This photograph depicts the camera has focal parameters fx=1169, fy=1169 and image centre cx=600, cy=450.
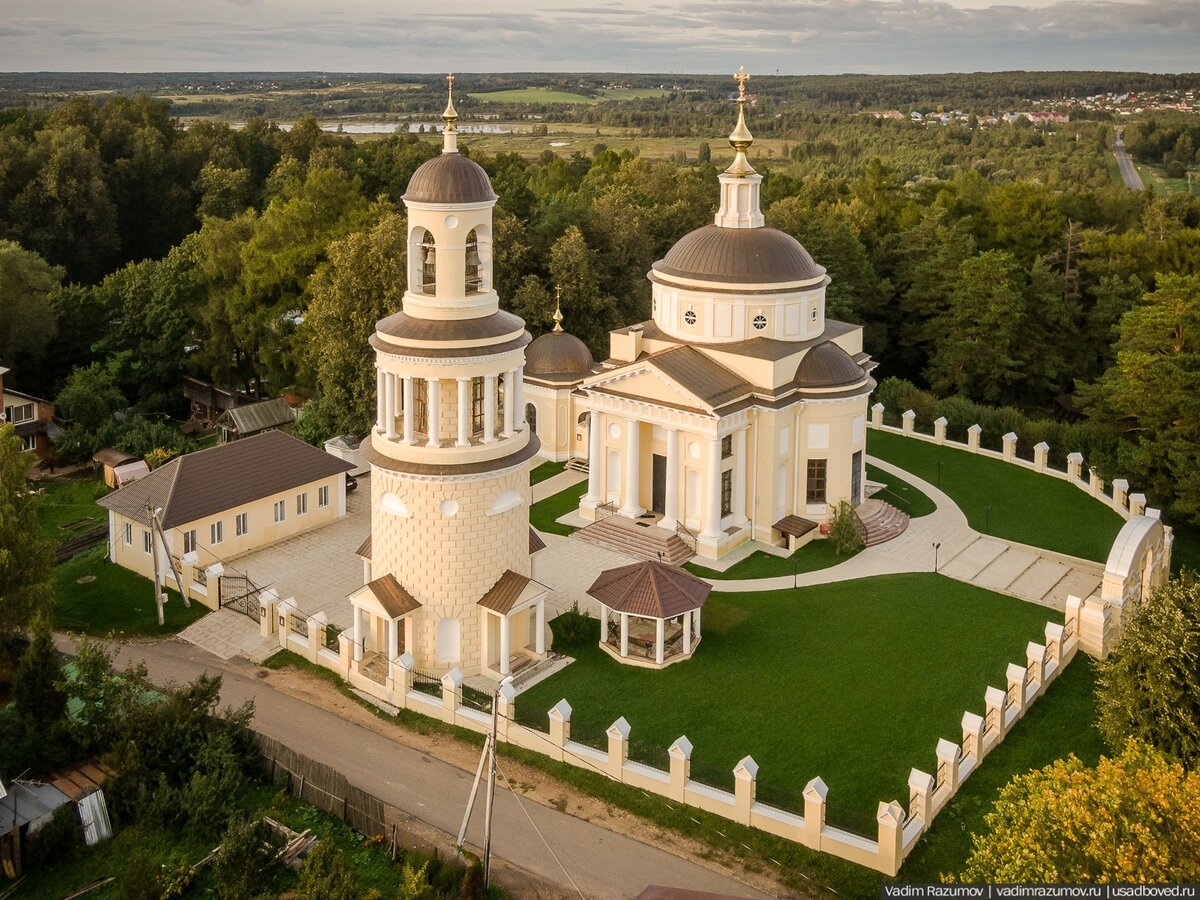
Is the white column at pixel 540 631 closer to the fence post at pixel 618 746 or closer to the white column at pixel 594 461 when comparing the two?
the fence post at pixel 618 746

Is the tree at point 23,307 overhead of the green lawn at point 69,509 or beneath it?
overhead

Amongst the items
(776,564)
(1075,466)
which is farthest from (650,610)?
(1075,466)

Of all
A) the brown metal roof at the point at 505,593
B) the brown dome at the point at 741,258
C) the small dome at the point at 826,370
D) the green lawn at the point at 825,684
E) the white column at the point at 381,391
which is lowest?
the green lawn at the point at 825,684

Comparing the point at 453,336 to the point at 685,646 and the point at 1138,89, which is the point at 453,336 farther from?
the point at 1138,89

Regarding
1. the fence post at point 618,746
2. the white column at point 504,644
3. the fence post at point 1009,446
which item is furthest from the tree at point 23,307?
the fence post at point 1009,446

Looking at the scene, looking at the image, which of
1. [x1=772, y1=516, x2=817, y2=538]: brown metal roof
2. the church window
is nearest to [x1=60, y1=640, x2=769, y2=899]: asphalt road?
[x1=772, y1=516, x2=817, y2=538]: brown metal roof

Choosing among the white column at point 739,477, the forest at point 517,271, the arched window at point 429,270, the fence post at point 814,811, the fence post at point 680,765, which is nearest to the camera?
the fence post at point 814,811

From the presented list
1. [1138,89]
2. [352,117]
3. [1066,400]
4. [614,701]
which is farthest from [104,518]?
[1138,89]

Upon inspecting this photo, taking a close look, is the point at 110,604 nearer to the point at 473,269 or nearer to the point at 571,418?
the point at 473,269
